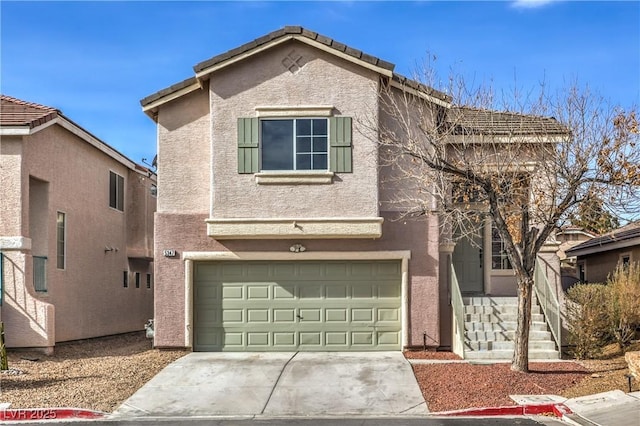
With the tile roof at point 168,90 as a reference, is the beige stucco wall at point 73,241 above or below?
below

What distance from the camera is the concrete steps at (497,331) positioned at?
14.2 m

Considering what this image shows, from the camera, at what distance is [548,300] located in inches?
595

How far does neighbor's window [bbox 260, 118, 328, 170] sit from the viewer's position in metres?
15.1

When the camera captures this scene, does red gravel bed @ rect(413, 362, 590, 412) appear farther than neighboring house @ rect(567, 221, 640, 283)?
No

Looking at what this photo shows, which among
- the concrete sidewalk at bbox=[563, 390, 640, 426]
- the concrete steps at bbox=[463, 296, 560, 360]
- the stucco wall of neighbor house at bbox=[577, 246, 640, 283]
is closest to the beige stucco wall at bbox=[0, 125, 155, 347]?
the concrete steps at bbox=[463, 296, 560, 360]

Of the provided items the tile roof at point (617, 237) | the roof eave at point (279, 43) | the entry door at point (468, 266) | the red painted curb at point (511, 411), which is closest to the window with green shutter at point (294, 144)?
the roof eave at point (279, 43)

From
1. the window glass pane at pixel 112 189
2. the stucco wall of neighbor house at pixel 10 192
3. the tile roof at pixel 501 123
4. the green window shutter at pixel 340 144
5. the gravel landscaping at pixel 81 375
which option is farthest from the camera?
the window glass pane at pixel 112 189

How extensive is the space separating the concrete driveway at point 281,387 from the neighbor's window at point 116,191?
26.8 feet

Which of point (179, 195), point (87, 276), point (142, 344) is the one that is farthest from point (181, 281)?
point (87, 276)

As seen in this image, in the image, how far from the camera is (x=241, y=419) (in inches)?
417

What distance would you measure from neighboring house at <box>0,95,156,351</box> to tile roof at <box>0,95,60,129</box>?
22 millimetres

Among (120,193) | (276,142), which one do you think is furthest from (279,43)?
(120,193)

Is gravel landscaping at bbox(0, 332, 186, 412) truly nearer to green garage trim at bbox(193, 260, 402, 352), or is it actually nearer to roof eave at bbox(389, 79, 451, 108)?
green garage trim at bbox(193, 260, 402, 352)

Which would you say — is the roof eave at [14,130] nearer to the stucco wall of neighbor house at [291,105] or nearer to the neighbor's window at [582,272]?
the stucco wall of neighbor house at [291,105]
